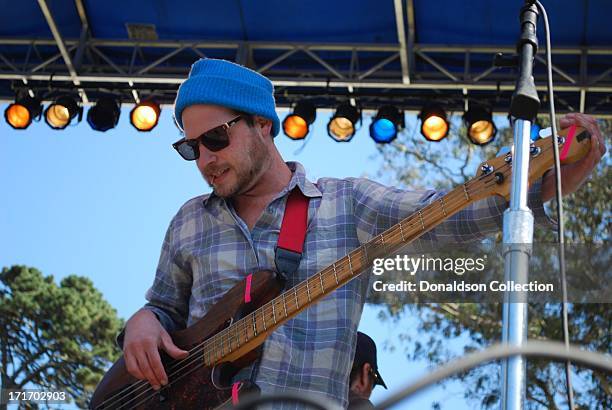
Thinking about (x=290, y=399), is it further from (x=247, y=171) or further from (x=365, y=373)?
(x=365, y=373)

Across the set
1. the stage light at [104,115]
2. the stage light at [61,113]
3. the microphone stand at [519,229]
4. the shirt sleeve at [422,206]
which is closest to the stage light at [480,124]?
the stage light at [104,115]

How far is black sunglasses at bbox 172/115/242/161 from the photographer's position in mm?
3125

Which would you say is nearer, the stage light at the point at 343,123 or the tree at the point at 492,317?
the tree at the point at 492,317

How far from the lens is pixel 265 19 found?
243 inches

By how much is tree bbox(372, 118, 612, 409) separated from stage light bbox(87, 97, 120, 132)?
2071 millimetres

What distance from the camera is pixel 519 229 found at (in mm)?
2203

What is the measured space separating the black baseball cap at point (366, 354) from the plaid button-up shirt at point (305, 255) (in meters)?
0.33

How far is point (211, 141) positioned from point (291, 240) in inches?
15.5

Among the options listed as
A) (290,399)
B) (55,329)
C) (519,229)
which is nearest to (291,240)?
(519,229)

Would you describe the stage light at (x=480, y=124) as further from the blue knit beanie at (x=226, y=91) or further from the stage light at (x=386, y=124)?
the blue knit beanie at (x=226, y=91)

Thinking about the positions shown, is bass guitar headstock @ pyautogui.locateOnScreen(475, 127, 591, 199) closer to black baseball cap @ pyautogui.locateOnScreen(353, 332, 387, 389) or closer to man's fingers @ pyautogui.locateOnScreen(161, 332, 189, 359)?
black baseball cap @ pyautogui.locateOnScreen(353, 332, 387, 389)

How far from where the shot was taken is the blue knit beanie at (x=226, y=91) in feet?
10.4

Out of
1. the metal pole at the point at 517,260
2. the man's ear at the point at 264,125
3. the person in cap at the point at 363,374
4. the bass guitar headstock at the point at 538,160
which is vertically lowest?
the metal pole at the point at 517,260

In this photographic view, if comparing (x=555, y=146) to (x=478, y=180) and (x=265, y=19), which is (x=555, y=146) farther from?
(x=265, y=19)
